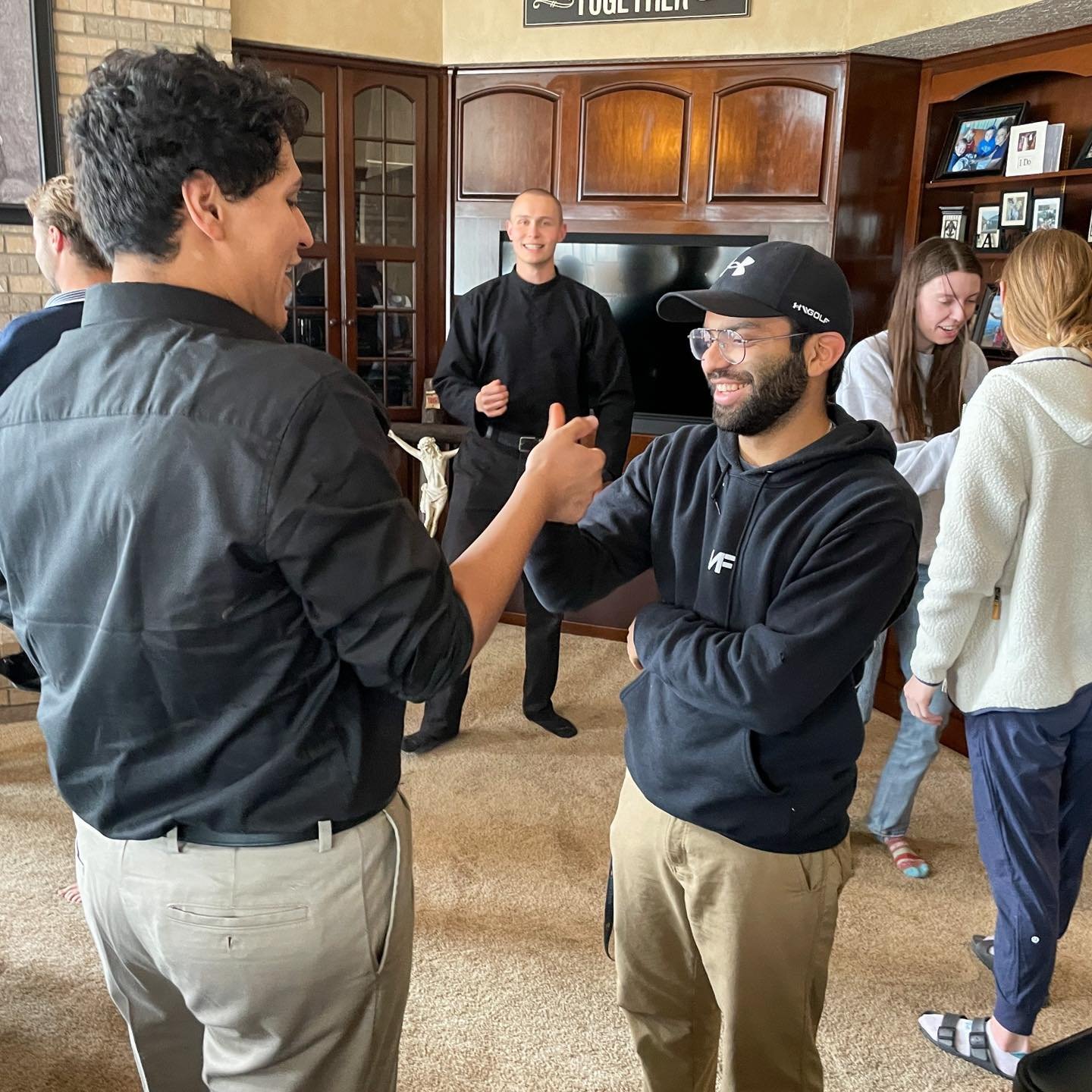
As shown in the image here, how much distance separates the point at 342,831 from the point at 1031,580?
127 centimetres

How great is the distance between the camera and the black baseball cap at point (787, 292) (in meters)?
1.36

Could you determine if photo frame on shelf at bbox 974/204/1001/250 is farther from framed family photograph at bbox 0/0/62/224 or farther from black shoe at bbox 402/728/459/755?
framed family photograph at bbox 0/0/62/224

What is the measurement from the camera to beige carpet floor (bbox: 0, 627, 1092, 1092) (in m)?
1.94

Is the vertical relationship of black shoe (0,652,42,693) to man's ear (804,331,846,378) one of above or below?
below

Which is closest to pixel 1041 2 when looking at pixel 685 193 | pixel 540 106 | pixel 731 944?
pixel 685 193

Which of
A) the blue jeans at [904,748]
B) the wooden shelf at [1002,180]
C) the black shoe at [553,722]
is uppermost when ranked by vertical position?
the wooden shelf at [1002,180]

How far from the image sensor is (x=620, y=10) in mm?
4164

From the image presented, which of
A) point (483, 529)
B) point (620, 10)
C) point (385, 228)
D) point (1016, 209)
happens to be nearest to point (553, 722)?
point (483, 529)

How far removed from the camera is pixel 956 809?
2.98 m

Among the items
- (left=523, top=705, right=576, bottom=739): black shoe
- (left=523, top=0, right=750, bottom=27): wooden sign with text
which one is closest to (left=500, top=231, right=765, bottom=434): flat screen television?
(left=523, top=0, right=750, bottom=27): wooden sign with text

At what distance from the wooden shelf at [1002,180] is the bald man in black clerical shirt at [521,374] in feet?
5.12

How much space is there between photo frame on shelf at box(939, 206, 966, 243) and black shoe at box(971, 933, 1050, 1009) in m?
2.75

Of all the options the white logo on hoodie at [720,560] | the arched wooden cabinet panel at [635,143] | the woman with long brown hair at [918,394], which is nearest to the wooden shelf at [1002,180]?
the arched wooden cabinet panel at [635,143]

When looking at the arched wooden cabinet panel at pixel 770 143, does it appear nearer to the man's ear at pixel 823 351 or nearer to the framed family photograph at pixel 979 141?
the framed family photograph at pixel 979 141
